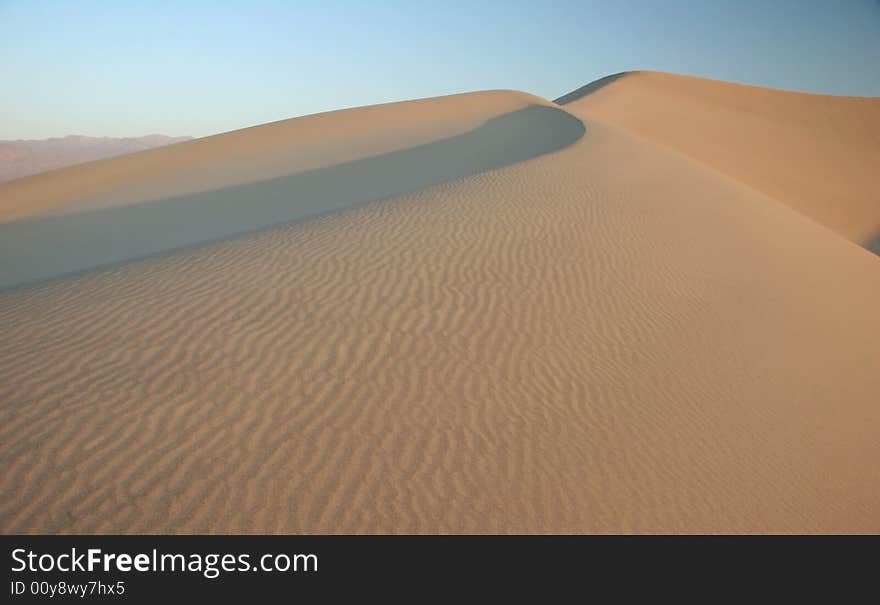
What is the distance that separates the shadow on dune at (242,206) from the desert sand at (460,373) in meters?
0.52

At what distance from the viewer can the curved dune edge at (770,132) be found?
2847cm

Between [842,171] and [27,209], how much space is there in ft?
131

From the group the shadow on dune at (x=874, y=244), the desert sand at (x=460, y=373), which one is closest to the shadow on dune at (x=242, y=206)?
the desert sand at (x=460, y=373)

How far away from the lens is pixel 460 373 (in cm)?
588

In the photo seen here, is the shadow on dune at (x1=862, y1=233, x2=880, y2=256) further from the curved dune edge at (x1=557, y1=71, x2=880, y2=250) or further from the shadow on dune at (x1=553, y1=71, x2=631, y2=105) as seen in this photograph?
the shadow on dune at (x1=553, y1=71, x2=631, y2=105)

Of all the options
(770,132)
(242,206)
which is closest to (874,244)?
(770,132)

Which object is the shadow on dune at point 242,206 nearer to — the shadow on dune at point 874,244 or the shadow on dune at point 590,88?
the shadow on dune at point 874,244

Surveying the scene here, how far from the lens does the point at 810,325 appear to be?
8.56 meters

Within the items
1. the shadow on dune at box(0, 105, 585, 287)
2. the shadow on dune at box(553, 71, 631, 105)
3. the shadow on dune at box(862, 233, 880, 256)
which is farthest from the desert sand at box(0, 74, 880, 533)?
the shadow on dune at box(553, 71, 631, 105)

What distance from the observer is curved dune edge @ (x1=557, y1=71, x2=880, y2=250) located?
93.4ft

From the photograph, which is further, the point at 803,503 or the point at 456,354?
the point at 456,354

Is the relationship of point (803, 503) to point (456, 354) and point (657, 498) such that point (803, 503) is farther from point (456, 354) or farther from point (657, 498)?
point (456, 354)

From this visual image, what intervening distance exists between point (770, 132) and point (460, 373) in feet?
134
